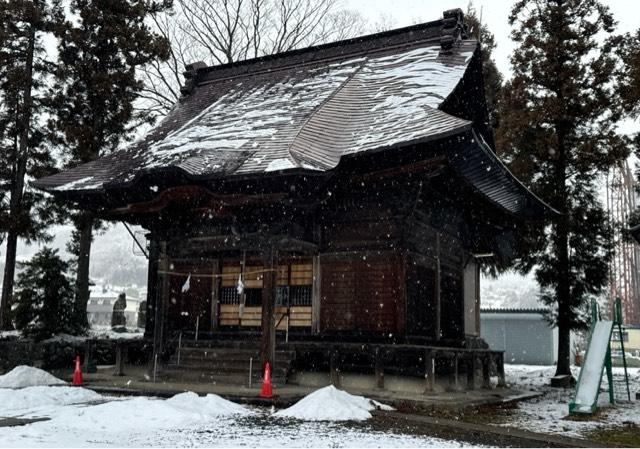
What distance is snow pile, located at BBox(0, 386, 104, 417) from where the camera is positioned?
28.7ft

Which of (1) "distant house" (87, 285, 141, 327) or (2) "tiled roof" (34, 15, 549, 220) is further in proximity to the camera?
(1) "distant house" (87, 285, 141, 327)

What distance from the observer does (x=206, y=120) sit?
17.2 m

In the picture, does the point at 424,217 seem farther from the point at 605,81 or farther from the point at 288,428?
the point at 605,81

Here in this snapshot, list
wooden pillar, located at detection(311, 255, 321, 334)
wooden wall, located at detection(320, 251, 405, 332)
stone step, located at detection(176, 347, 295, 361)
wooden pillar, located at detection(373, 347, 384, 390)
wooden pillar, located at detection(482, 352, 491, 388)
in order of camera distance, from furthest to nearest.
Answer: wooden pillar, located at detection(482, 352, 491, 388), wooden pillar, located at detection(311, 255, 321, 334), stone step, located at detection(176, 347, 295, 361), wooden wall, located at detection(320, 251, 405, 332), wooden pillar, located at detection(373, 347, 384, 390)

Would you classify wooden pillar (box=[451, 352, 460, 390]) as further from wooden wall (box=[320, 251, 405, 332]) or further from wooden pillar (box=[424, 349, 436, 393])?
wooden wall (box=[320, 251, 405, 332])

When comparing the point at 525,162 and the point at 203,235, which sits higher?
the point at 525,162

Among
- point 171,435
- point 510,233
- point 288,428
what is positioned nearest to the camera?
point 171,435

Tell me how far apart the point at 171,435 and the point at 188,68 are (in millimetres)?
16493

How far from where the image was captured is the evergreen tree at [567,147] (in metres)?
18.8

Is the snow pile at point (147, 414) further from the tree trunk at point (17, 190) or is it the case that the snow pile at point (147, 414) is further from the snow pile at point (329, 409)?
the tree trunk at point (17, 190)

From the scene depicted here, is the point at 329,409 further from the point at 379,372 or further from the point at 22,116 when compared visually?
the point at 22,116

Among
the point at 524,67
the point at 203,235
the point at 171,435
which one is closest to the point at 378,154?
the point at 203,235

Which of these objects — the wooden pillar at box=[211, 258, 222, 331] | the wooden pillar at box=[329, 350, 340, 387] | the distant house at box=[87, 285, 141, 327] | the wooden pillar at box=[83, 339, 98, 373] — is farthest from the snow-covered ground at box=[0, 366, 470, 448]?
the distant house at box=[87, 285, 141, 327]

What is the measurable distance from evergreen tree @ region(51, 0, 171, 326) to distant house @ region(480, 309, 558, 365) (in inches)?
844
